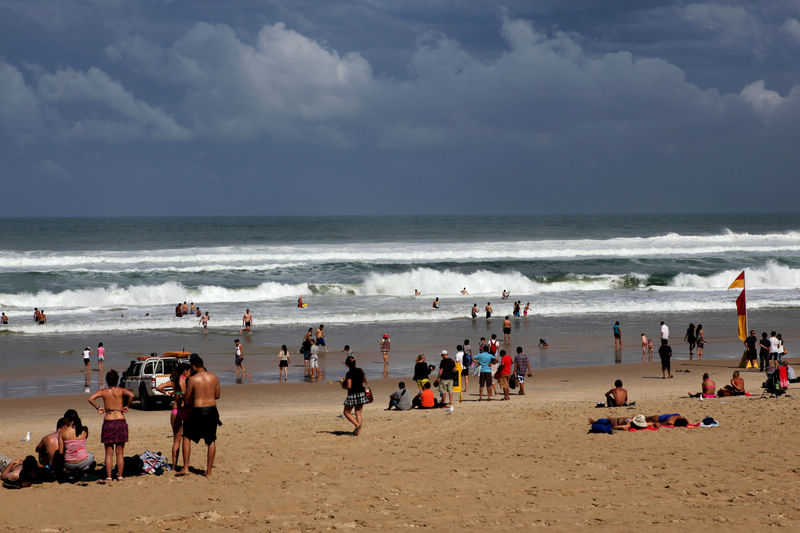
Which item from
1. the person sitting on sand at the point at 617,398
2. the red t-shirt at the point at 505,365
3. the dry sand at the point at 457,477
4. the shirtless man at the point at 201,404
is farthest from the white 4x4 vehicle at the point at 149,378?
the person sitting on sand at the point at 617,398

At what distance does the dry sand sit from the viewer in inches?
333

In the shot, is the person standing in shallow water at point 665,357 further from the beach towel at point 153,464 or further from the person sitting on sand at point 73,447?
the person sitting on sand at point 73,447

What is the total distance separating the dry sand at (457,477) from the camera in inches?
333

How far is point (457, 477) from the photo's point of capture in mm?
10156

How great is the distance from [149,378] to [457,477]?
10244mm

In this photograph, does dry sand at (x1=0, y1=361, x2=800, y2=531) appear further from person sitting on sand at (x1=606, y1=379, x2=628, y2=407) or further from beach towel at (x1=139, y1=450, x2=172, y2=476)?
person sitting on sand at (x1=606, y1=379, x2=628, y2=407)

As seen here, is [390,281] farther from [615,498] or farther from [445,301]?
[615,498]

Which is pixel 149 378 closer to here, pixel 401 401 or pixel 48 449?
pixel 401 401

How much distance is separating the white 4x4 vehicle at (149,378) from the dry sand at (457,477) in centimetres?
215

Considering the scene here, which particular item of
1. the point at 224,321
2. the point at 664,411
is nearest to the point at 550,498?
the point at 664,411

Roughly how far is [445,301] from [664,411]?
2857 centimetres

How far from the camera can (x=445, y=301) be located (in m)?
43.4

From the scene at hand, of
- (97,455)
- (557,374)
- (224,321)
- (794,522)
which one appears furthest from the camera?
(224,321)

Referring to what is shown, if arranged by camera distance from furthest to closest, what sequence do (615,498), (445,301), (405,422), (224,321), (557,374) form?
(445,301), (224,321), (557,374), (405,422), (615,498)
